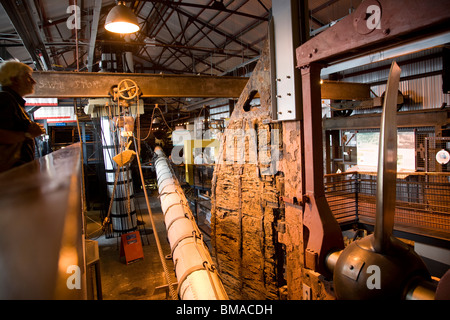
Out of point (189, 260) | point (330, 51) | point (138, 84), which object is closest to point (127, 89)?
point (138, 84)

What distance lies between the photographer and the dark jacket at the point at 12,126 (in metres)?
2.30

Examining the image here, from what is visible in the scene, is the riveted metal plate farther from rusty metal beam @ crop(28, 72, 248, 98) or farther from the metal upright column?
rusty metal beam @ crop(28, 72, 248, 98)

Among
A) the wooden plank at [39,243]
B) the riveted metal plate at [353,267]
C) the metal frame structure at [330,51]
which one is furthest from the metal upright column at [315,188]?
the wooden plank at [39,243]

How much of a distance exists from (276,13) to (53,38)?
11122 millimetres

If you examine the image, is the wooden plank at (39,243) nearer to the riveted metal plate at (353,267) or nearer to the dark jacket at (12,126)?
the dark jacket at (12,126)

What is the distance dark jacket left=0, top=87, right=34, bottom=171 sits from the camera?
2.30 meters

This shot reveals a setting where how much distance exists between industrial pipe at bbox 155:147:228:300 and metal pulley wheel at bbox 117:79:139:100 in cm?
234

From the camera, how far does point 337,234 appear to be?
3.24 m

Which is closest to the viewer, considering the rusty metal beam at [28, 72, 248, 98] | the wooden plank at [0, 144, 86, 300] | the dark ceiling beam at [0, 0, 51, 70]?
the wooden plank at [0, 144, 86, 300]

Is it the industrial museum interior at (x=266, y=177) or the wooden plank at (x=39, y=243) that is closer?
the wooden plank at (x=39, y=243)

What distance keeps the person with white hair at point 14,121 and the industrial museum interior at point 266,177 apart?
15.0 inches

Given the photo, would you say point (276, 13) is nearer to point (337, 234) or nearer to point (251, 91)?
point (251, 91)

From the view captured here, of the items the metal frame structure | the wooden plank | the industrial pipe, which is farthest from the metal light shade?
the wooden plank
